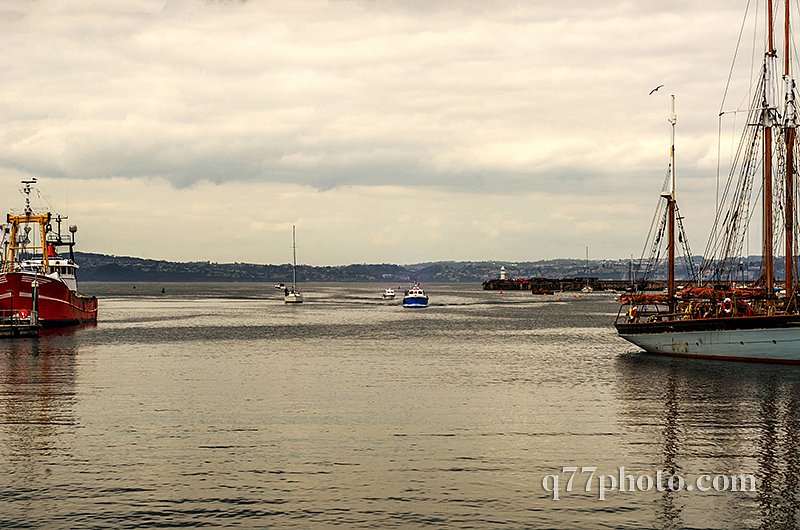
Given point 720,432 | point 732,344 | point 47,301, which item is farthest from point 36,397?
point 47,301

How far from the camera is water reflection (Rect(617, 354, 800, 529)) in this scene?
22328 millimetres

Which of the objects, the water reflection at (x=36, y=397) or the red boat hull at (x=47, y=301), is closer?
the water reflection at (x=36, y=397)

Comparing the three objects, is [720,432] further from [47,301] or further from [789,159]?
[47,301]

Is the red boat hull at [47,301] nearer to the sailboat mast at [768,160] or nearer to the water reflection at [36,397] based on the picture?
the water reflection at [36,397]

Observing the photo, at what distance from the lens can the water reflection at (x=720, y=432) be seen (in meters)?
22.3

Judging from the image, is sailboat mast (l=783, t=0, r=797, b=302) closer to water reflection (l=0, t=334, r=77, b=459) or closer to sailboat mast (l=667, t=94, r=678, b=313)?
sailboat mast (l=667, t=94, r=678, b=313)

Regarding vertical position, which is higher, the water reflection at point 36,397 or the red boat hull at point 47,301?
the red boat hull at point 47,301

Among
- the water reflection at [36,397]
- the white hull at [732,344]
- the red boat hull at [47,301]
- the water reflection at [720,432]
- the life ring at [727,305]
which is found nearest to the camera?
the water reflection at [720,432]

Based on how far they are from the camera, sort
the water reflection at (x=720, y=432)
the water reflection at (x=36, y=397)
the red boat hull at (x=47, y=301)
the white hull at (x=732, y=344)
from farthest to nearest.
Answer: the red boat hull at (x=47, y=301) → the white hull at (x=732, y=344) → the water reflection at (x=36, y=397) → the water reflection at (x=720, y=432)

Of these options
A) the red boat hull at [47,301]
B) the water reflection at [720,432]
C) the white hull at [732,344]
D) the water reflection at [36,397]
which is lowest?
the water reflection at [720,432]

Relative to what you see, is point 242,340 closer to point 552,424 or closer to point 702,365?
point 702,365

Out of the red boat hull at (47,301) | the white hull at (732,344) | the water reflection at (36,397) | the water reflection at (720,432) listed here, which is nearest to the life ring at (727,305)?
the white hull at (732,344)

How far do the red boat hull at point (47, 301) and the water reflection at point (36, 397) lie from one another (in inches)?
589

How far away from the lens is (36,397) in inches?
1628
